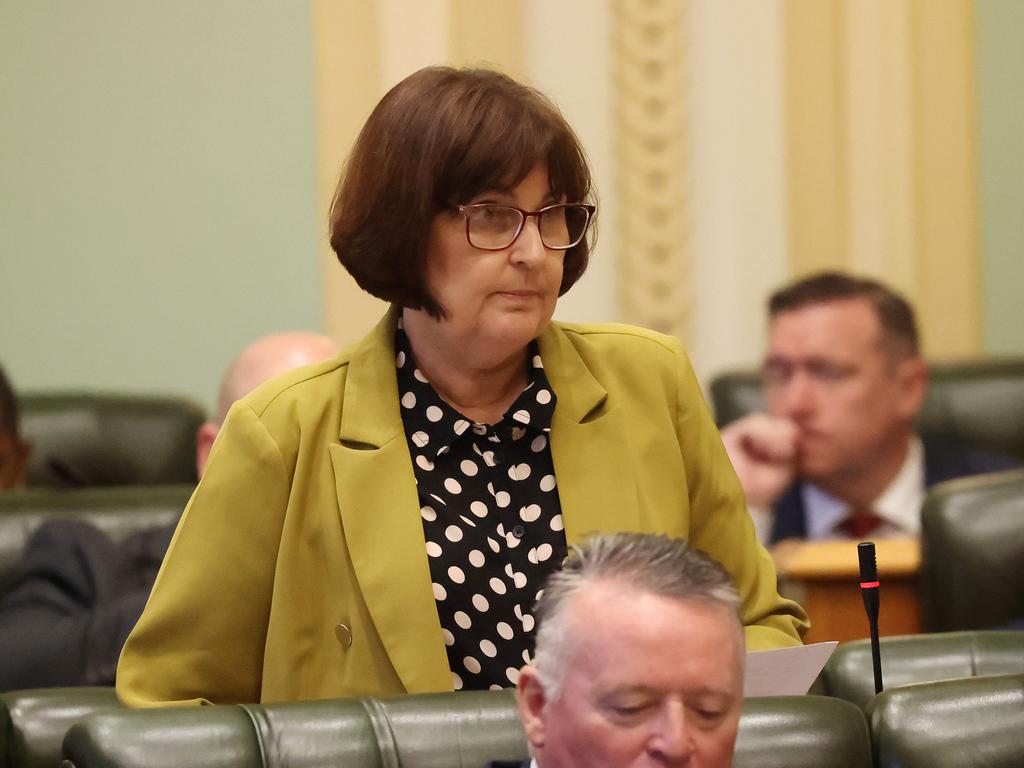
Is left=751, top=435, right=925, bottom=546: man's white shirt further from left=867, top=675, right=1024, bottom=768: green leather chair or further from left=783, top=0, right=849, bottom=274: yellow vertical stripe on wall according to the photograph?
left=867, top=675, right=1024, bottom=768: green leather chair

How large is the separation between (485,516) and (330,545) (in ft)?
0.68

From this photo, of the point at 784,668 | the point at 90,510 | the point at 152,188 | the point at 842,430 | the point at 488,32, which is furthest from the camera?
the point at 488,32

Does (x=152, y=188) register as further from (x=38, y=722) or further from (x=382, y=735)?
(x=382, y=735)

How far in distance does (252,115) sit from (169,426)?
1264 mm

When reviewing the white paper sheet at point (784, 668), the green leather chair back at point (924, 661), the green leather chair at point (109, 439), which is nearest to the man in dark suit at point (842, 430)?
the green leather chair at point (109, 439)

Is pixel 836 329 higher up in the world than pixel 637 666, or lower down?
lower down

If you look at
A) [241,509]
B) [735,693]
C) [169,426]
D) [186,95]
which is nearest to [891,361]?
[169,426]

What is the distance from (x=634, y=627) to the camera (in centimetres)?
154

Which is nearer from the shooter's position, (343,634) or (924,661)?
(343,634)

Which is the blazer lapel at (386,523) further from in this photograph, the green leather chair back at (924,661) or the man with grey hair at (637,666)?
the green leather chair back at (924,661)

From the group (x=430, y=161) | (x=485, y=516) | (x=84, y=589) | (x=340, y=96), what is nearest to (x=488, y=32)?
(x=340, y=96)

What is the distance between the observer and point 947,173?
5484mm

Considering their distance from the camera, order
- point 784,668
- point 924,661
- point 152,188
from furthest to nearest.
Answer: point 152,188, point 924,661, point 784,668

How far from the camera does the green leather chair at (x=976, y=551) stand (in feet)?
10.6
